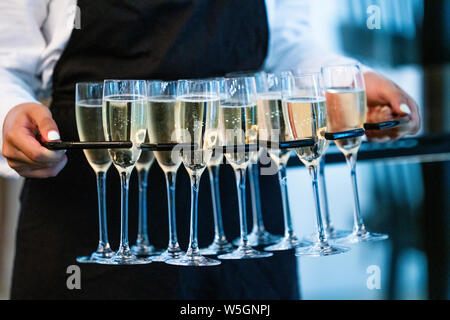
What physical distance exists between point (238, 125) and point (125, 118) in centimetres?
21

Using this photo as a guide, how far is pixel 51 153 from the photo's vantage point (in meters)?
1.27

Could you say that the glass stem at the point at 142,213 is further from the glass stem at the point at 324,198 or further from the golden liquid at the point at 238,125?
the glass stem at the point at 324,198

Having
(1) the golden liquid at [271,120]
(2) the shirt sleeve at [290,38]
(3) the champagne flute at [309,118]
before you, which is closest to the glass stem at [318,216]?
(3) the champagne flute at [309,118]

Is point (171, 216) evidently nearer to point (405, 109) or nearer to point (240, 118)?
point (240, 118)

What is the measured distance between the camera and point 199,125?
3.88 ft

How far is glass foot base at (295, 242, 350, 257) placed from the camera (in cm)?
119

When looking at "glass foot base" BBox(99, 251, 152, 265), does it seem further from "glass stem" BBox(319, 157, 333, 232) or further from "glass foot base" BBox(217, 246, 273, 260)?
"glass stem" BBox(319, 157, 333, 232)

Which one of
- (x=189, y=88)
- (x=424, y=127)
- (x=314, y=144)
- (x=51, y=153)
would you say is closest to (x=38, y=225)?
(x=51, y=153)

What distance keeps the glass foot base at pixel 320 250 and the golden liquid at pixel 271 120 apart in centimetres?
21

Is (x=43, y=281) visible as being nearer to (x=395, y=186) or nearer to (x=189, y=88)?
(x=189, y=88)

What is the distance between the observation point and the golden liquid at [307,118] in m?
1.24

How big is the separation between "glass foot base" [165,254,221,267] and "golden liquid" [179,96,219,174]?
165mm

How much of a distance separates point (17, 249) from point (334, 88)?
0.94 meters

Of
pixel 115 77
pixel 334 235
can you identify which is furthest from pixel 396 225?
pixel 115 77
